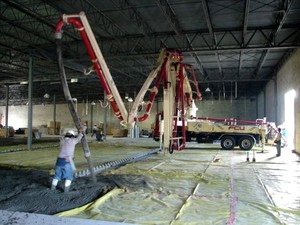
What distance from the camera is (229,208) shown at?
5.64 m

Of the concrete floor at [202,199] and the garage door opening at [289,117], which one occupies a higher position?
the garage door opening at [289,117]

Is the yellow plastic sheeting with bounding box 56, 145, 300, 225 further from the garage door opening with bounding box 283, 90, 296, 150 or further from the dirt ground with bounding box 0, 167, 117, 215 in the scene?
the garage door opening with bounding box 283, 90, 296, 150

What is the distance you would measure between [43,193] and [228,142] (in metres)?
13.8

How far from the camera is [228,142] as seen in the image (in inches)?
722

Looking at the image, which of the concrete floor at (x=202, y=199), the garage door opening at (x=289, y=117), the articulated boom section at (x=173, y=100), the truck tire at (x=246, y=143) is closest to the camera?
the concrete floor at (x=202, y=199)

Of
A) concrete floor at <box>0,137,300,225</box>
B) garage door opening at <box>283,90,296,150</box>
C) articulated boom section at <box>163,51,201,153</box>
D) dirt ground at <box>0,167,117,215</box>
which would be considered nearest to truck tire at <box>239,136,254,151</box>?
garage door opening at <box>283,90,296,150</box>

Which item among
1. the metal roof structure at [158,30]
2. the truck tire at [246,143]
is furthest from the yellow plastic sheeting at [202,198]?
the truck tire at [246,143]

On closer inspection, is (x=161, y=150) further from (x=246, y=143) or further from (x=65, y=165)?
(x=65, y=165)

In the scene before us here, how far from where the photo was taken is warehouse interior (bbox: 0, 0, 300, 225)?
559 centimetres

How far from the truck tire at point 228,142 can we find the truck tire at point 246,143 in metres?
0.49

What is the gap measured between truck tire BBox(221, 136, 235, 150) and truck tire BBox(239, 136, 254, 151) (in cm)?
49

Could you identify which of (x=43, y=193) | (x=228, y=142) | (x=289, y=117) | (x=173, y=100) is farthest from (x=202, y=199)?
(x=289, y=117)

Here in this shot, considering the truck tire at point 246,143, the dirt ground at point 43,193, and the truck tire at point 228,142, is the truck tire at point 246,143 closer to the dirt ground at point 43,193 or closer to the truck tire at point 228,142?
the truck tire at point 228,142

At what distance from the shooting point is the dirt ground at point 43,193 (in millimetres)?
5661
